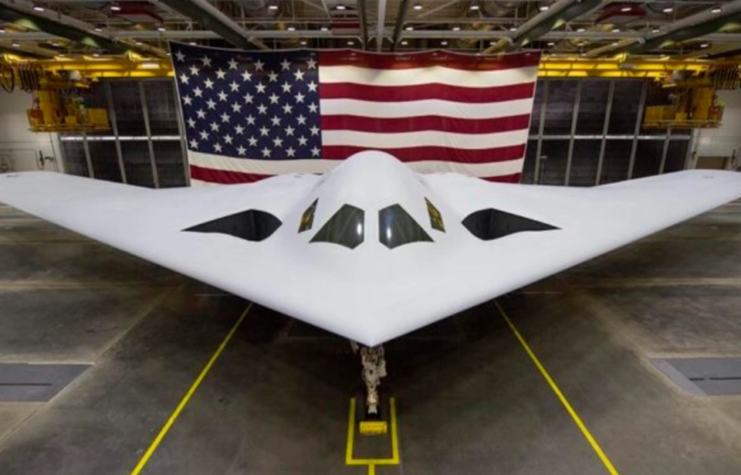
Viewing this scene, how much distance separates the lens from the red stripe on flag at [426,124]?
1281cm

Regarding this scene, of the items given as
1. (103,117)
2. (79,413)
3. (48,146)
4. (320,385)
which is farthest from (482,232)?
(48,146)

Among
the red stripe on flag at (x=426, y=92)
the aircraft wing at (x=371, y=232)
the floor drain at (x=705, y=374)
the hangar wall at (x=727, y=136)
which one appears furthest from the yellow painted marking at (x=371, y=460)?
the hangar wall at (x=727, y=136)

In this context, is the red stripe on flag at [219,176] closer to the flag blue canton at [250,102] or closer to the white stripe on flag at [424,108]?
the flag blue canton at [250,102]

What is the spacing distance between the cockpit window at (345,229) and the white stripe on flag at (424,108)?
24.5 ft

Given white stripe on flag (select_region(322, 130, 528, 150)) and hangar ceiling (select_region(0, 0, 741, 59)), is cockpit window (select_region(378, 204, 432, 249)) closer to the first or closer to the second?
hangar ceiling (select_region(0, 0, 741, 59))

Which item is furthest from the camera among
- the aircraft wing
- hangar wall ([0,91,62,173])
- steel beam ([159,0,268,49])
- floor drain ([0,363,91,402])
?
hangar wall ([0,91,62,173])

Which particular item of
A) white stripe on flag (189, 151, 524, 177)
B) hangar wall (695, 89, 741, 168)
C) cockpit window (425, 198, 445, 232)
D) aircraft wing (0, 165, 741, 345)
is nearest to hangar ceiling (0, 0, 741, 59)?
white stripe on flag (189, 151, 524, 177)

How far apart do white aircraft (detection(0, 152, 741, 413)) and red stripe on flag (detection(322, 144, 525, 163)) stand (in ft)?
8.74

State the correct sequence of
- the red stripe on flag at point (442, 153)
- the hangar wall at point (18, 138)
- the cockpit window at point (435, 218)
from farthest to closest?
1. the hangar wall at point (18, 138)
2. the red stripe on flag at point (442, 153)
3. the cockpit window at point (435, 218)

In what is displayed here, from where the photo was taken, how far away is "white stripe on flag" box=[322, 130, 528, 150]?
508 inches

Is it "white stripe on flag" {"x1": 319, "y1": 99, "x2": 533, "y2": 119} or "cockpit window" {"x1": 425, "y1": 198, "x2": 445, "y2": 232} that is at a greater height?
"white stripe on flag" {"x1": 319, "y1": 99, "x2": 533, "y2": 119}

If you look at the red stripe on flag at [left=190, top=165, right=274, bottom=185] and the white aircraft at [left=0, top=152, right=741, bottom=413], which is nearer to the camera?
the white aircraft at [left=0, top=152, right=741, bottom=413]

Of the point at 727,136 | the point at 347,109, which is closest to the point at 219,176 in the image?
the point at 347,109

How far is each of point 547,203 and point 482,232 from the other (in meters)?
2.19
